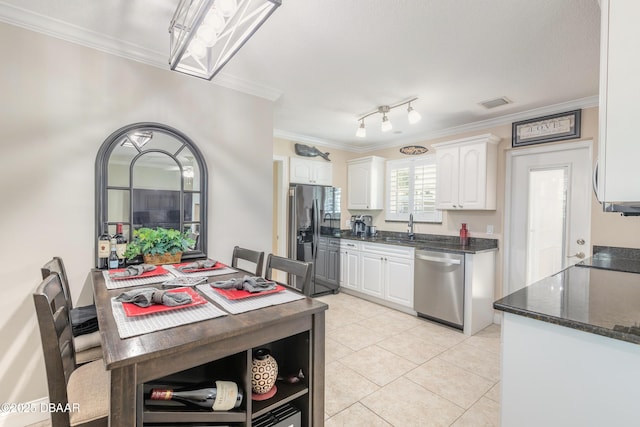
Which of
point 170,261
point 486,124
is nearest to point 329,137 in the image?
point 486,124

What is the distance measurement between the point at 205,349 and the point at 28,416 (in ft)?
5.99

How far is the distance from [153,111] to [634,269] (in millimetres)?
→ 3783

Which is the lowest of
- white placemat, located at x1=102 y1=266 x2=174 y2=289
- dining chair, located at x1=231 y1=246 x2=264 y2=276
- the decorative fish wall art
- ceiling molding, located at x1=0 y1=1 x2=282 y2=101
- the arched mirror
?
white placemat, located at x1=102 y1=266 x2=174 y2=289

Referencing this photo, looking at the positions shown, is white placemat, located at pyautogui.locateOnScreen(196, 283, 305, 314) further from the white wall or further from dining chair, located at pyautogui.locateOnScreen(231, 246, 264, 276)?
the white wall

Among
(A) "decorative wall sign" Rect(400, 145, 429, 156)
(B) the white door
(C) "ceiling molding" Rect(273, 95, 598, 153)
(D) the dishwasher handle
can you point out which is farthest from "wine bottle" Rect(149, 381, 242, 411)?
(A) "decorative wall sign" Rect(400, 145, 429, 156)

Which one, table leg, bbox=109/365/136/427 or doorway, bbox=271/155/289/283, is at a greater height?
doorway, bbox=271/155/289/283

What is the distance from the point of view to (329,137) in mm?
4621

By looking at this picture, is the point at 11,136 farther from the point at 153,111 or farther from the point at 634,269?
the point at 634,269

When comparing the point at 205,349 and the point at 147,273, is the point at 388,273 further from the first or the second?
the point at 205,349

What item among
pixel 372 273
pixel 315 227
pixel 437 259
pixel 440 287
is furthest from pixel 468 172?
pixel 315 227

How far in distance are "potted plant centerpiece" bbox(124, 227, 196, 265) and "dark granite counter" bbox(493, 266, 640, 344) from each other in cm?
206

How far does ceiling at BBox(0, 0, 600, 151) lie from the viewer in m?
1.73

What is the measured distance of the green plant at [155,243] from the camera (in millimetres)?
2076

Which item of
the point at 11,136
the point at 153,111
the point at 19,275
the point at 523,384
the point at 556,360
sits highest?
the point at 153,111
